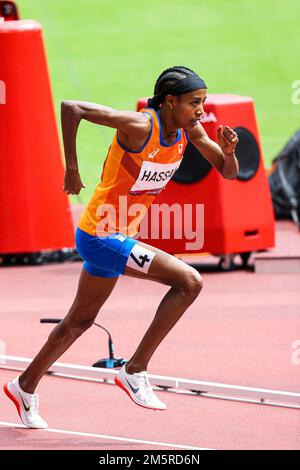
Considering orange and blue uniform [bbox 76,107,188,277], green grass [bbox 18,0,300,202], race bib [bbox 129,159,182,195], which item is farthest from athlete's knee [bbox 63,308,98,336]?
green grass [bbox 18,0,300,202]

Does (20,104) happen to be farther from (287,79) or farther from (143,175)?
(287,79)

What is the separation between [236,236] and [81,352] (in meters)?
3.81

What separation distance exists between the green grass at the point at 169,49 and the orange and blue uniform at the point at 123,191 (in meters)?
12.7

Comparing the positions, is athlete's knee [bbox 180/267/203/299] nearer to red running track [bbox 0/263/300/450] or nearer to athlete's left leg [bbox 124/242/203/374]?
athlete's left leg [bbox 124/242/203/374]

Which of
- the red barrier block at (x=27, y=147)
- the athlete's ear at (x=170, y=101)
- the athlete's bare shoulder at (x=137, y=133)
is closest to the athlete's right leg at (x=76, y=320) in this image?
the athlete's bare shoulder at (x=137, y=133)

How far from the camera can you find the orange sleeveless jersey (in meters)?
7.37

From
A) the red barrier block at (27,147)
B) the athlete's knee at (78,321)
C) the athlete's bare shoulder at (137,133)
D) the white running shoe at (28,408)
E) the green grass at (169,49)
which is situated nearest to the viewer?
the athlete's bare shoulder at (137,133)

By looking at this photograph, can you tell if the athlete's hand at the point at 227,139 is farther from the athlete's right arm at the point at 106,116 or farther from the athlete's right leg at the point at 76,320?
the athlete's right leg at the point at 76,320

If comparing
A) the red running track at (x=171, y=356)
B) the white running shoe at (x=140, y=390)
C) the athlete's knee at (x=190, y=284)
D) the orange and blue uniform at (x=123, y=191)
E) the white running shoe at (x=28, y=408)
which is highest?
the orange and blue uniform at (x=123, y=191)

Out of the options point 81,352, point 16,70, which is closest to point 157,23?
point 16,70

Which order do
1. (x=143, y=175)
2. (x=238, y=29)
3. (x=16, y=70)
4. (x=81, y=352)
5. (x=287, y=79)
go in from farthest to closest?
(x=238, y=29) → (x=287, y=79) → (x=16, y=70) → (x=81, y=352) → (x=143, y=175)

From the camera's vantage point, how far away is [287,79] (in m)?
23.0

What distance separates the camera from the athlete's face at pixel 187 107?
7367mm

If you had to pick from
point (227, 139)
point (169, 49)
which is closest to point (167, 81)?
point (227, 139)
